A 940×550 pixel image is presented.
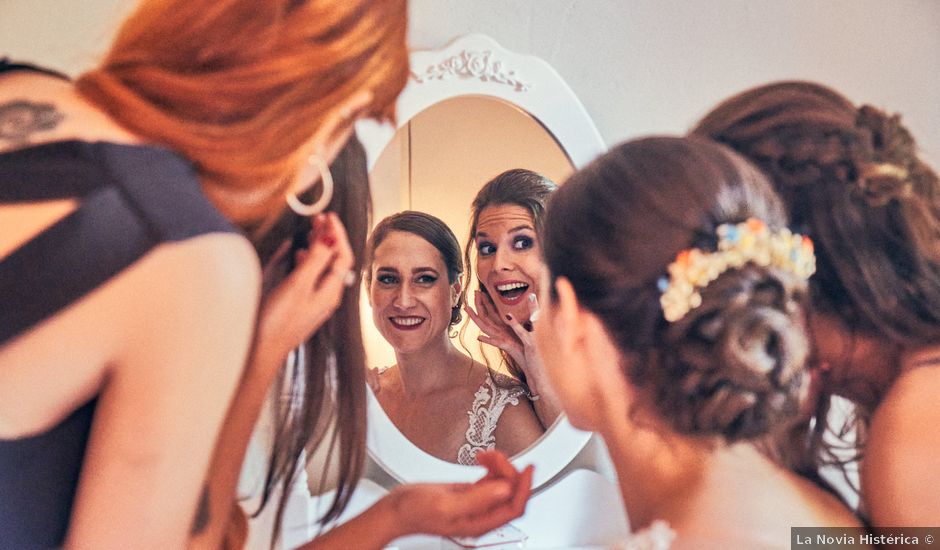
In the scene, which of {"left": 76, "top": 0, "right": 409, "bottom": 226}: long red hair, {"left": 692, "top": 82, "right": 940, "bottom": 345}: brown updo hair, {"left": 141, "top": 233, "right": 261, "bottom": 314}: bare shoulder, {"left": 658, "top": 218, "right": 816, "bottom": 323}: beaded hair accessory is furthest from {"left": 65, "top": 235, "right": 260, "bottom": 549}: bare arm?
{"left": 692, "top": 82, "right": 940, "bottom": 345}: brown updo hair

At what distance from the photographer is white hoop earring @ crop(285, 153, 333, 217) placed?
52.6 inches

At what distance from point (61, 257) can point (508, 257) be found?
0.68 m

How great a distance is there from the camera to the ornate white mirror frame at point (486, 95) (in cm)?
140

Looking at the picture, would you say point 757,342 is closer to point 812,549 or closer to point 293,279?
point 812,549

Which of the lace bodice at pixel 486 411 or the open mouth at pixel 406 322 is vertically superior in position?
the open mouth at pixel 406 322

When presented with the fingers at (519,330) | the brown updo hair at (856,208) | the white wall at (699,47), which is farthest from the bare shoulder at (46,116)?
the brown updo hair at (856,208)

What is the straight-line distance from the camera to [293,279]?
1.34 metres

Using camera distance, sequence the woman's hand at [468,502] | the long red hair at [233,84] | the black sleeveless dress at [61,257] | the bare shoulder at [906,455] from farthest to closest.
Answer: the bare shoulder at [906,455], the woman's hand at [468,502], the long red hair at [233,84], the black sleeveless dress at [61,257]

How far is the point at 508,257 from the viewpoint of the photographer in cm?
148

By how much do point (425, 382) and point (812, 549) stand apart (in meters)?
0.70

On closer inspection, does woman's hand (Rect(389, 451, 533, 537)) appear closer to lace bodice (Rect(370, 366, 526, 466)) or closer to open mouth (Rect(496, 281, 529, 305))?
lace bodice (Rect(370, 366, 526, 466))

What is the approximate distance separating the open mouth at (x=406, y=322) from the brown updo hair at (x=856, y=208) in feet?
2.02

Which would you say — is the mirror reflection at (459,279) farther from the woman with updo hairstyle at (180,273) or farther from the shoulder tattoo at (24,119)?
the shoulder tattoo at (24,119)

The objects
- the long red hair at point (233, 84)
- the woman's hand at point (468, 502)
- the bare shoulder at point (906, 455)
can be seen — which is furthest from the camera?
the bare shoulder at point (906, 455)
